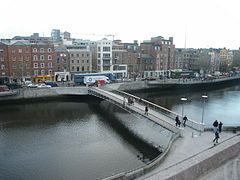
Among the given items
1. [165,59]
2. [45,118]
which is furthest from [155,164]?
[165,59]

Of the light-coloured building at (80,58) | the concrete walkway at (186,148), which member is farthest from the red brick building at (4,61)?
the concrete walkway at (186,148)

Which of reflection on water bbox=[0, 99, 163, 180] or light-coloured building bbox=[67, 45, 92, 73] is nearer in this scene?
reflection on water bbox=[0, 99, 163, 180]

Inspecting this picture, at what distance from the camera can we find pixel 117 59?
7488 cm

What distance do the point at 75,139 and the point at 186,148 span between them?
47.1ft

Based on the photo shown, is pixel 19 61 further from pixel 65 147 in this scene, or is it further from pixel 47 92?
pixel 65 147

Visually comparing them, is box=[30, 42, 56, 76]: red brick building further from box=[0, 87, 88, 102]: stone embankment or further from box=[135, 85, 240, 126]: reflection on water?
box=[135, 85, 240, 126]: reflection on water

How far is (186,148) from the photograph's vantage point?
20.4m

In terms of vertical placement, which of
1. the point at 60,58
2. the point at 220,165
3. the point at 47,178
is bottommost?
the point at 47,178

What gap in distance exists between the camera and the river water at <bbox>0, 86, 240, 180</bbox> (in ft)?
72.3

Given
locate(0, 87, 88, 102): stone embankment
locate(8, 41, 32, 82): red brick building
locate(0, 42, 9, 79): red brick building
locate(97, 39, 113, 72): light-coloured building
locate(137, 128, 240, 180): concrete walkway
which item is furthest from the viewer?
locate(97, 39, 113, 72): light-coloured building

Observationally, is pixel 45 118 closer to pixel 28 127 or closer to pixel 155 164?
pixel 28 127

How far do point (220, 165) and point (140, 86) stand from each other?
45417 millimetres

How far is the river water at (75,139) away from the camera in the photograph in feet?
72.3

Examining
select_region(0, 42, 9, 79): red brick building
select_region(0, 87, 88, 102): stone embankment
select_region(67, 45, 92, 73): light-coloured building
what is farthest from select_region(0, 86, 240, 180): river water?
select_region(67, 45, 92, 73): light-coloured building
